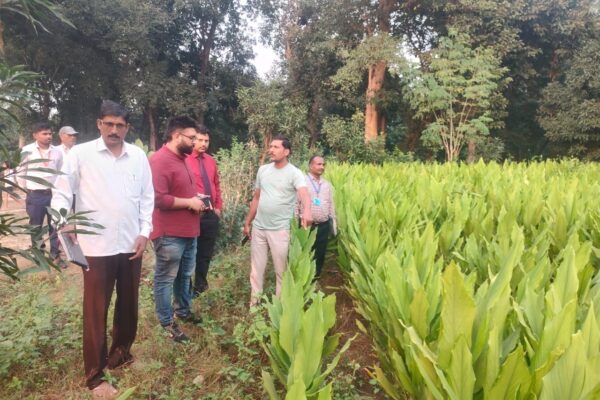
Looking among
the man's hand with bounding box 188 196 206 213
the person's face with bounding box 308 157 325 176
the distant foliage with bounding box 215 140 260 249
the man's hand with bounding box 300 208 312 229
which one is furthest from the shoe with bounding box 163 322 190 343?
the distant foliage with bounding box 215 140 260 249

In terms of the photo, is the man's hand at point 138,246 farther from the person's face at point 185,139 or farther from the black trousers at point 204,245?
the black trousers at point 204,245

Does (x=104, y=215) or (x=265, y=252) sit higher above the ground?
(x=104, y=215)

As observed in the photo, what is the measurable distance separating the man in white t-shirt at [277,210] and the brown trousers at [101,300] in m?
1.03

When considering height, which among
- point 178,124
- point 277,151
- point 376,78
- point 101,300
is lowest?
point 101,300

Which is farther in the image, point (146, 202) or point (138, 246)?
point (146, 202)

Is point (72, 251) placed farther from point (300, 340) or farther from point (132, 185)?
point (300, 340)

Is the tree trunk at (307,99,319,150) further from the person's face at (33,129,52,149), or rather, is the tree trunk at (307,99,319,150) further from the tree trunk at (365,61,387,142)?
the person's face at (33,129,52,149)

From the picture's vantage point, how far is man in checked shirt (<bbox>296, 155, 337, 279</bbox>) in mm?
3957

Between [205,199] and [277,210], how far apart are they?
668 mm

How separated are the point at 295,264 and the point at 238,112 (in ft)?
65.7

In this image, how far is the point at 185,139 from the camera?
3.10 m

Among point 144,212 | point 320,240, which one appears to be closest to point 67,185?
point 144,212

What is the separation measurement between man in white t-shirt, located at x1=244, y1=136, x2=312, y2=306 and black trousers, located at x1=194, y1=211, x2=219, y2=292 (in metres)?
0.52

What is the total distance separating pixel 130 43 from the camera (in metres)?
18.2
